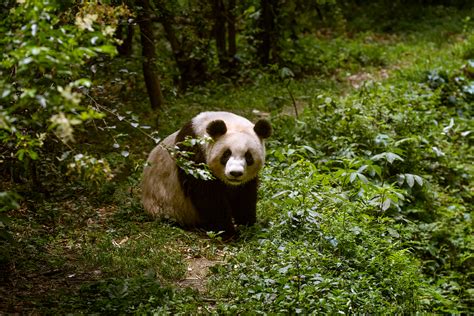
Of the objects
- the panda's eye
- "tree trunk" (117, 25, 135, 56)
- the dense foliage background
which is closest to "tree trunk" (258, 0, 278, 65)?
the dense foliage background

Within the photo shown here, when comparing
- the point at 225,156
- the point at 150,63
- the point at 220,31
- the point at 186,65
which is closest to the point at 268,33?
the point at 220,31

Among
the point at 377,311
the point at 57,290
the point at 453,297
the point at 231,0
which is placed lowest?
the point at 453,297

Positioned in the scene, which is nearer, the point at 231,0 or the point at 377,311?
the point at 377,311

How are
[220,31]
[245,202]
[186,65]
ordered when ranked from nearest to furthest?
[245,202] → [186,65] → [220,31]

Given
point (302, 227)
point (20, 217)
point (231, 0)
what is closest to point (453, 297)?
point (302, 227)

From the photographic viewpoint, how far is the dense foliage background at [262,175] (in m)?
3.77

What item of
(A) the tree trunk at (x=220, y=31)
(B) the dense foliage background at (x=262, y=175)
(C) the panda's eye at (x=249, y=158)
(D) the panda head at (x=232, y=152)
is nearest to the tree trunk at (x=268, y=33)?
(B) the dense foliage background at (x=262, y=175)

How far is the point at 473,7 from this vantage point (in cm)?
1762

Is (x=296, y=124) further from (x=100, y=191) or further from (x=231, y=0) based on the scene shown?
(x=231, y=0)

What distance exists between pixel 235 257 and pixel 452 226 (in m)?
3.34

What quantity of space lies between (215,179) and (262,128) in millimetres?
673

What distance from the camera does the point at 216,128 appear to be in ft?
18.5

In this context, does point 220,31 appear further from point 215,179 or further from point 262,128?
point 215,179

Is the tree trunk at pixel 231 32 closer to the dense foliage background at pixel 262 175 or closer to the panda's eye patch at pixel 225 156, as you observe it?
the dense foliage background at pixel 262 175
